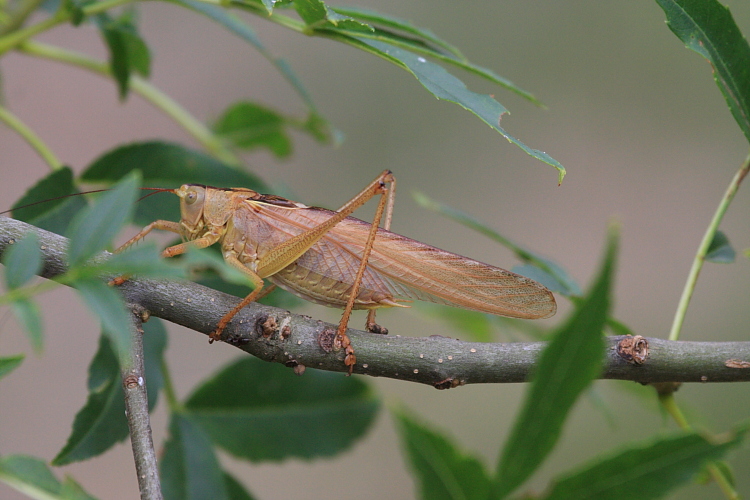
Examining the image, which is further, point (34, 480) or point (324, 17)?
point (324, 17)

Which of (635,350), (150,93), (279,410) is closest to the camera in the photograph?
(635,350)

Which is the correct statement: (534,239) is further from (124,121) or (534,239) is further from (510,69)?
(124,121)

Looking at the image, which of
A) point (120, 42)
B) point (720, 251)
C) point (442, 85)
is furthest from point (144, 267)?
point (120, 42)

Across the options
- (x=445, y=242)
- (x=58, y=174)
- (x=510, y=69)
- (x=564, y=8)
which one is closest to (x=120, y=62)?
(x=58, y=174)

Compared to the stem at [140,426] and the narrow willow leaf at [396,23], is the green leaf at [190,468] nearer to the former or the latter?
the stem at [140,426]

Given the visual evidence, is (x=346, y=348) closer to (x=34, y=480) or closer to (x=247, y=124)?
(x=34, y=480)

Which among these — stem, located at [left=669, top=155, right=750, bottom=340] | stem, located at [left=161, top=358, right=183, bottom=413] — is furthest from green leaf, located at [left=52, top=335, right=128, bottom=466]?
stem, located at [left=669, top=155, right=750, bottom=340]

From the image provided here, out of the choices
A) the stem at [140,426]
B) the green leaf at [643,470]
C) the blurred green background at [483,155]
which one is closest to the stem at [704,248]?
the green leaf at [643,470]
